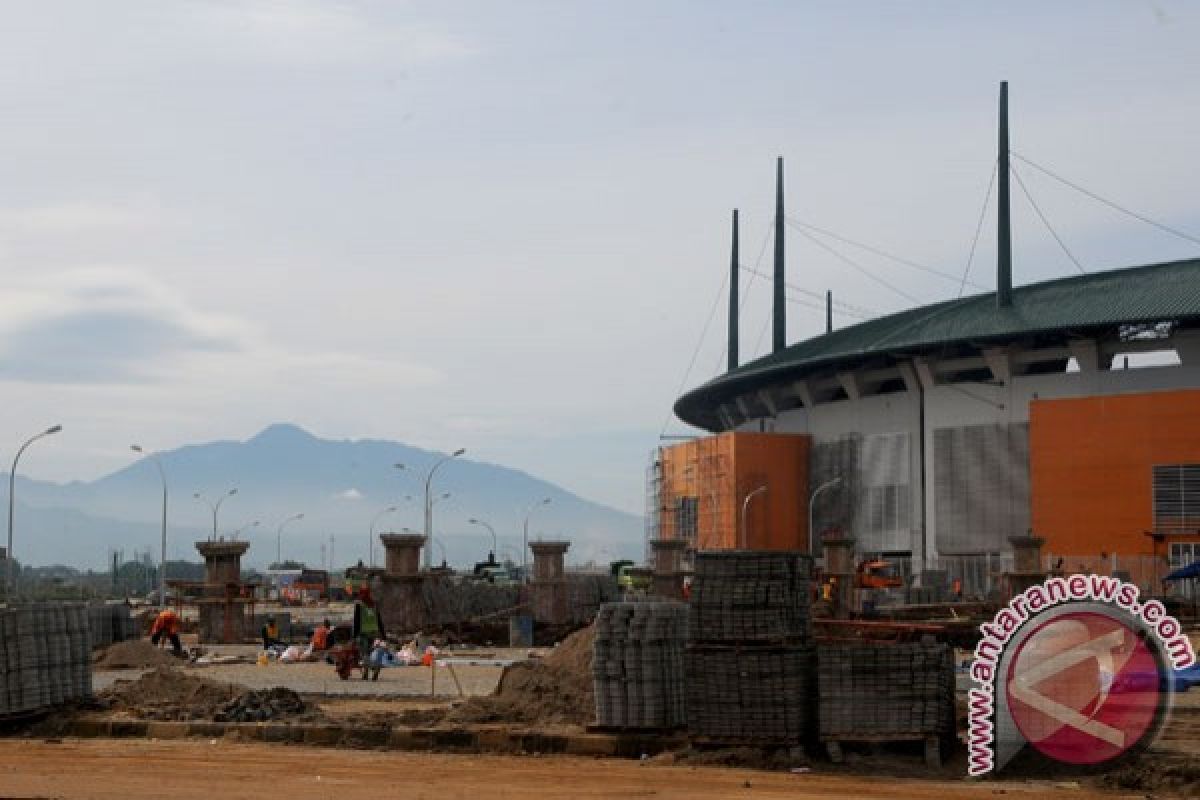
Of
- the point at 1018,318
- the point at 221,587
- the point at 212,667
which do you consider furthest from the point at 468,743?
the point at 1018,318

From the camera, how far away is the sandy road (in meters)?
13.8

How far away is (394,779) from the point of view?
14.9 metres

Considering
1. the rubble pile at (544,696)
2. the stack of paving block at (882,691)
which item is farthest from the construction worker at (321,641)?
the stack of paving block at (882,691)

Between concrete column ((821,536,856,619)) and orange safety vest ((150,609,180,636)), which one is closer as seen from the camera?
orange safety vest ((150,609,180,636))

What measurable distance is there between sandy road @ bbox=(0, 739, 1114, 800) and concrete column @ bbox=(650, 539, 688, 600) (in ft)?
107

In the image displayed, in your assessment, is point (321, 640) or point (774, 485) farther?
point (774, 485)

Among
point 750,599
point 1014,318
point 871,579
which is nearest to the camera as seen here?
point 750,599

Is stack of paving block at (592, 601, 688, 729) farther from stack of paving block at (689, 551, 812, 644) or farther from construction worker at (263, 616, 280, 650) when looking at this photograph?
construction worker at (263, 616, 280, 650)

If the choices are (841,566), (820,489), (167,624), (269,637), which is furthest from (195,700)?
(820,489)

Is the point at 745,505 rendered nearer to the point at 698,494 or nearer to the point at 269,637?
the point at 698,494

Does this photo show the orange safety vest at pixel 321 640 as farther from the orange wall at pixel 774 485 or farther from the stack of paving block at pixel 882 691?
the orange wall at pixel 774 485

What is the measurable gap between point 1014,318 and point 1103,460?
831 centimetres

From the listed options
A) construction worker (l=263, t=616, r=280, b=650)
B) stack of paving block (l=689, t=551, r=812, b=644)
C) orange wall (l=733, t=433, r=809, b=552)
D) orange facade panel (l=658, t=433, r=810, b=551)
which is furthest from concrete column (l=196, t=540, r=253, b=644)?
orange wall (l=733, t=433, r=809, b=552)

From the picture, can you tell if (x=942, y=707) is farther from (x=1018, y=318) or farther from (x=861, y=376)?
(x=861, y=376)
